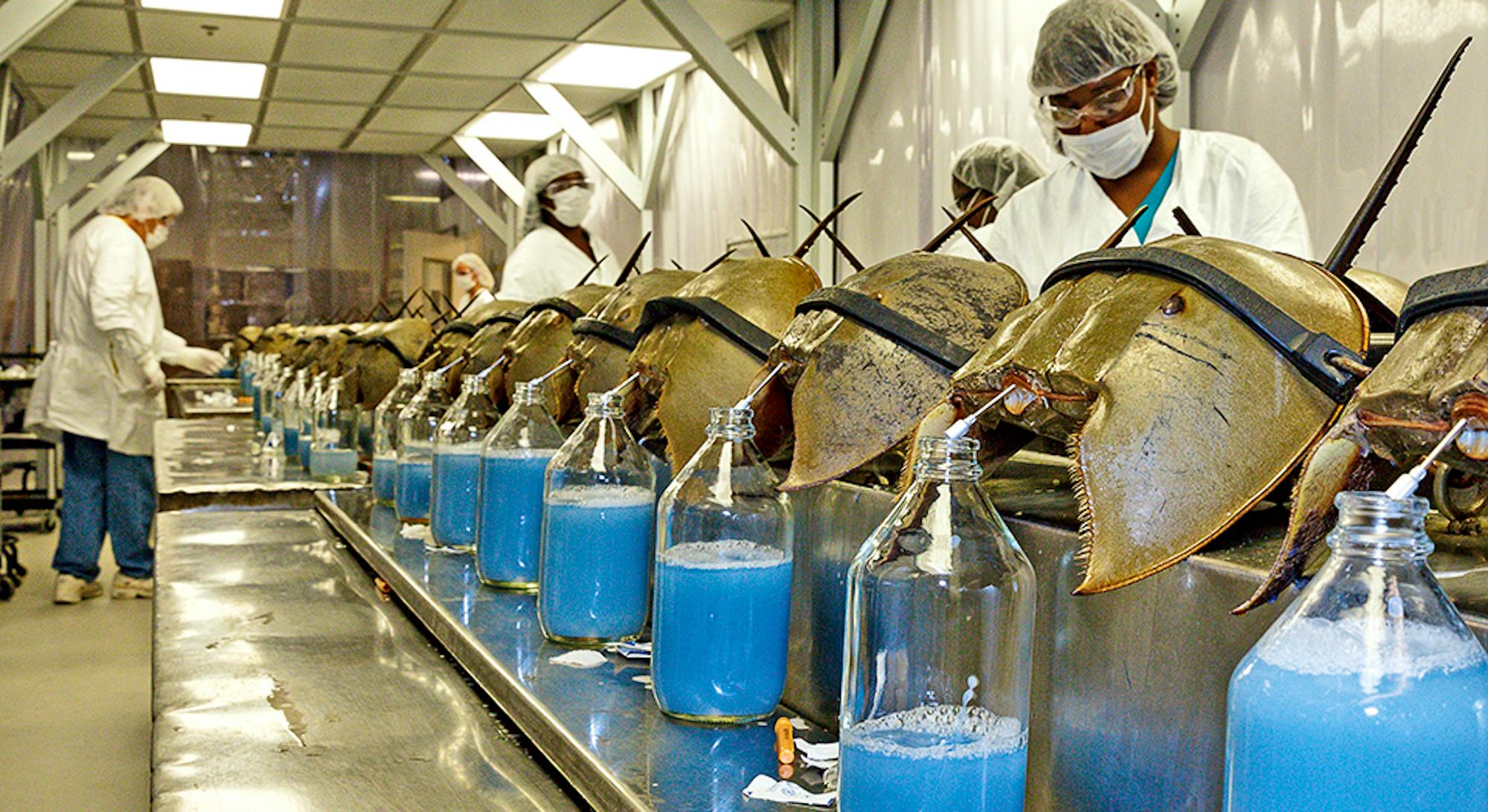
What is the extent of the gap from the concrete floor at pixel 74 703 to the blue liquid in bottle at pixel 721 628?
110 inches

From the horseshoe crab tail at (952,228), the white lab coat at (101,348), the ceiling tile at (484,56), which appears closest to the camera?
the horseshoe crab tail at (952,228)

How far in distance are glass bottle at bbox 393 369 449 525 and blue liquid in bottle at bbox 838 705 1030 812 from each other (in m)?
1.46

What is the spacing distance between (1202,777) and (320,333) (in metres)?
4.74

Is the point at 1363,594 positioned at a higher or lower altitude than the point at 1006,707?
higher

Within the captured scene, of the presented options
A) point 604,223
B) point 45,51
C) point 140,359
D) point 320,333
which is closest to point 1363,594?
point 320,333

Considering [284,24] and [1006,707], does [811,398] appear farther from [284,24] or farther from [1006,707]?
[284,24]

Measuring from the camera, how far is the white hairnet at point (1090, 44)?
232cm

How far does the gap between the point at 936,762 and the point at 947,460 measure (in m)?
0.17

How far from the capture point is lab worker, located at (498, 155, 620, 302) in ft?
14.3

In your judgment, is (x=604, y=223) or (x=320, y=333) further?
(x=604, y=223)

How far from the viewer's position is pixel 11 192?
31.4ft

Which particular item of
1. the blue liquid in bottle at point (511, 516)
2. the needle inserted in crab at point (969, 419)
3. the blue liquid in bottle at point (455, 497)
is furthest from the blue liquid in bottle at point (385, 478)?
the needle inserted in crab at point (969, 419)

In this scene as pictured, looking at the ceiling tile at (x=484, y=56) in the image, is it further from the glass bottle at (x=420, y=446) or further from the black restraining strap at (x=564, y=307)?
the black restraining strap at (x=564, y=307)

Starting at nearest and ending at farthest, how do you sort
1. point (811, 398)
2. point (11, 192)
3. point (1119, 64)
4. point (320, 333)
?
point (811, 398) → point (1119, 64) → point (320, 333) → point (11, 192)
